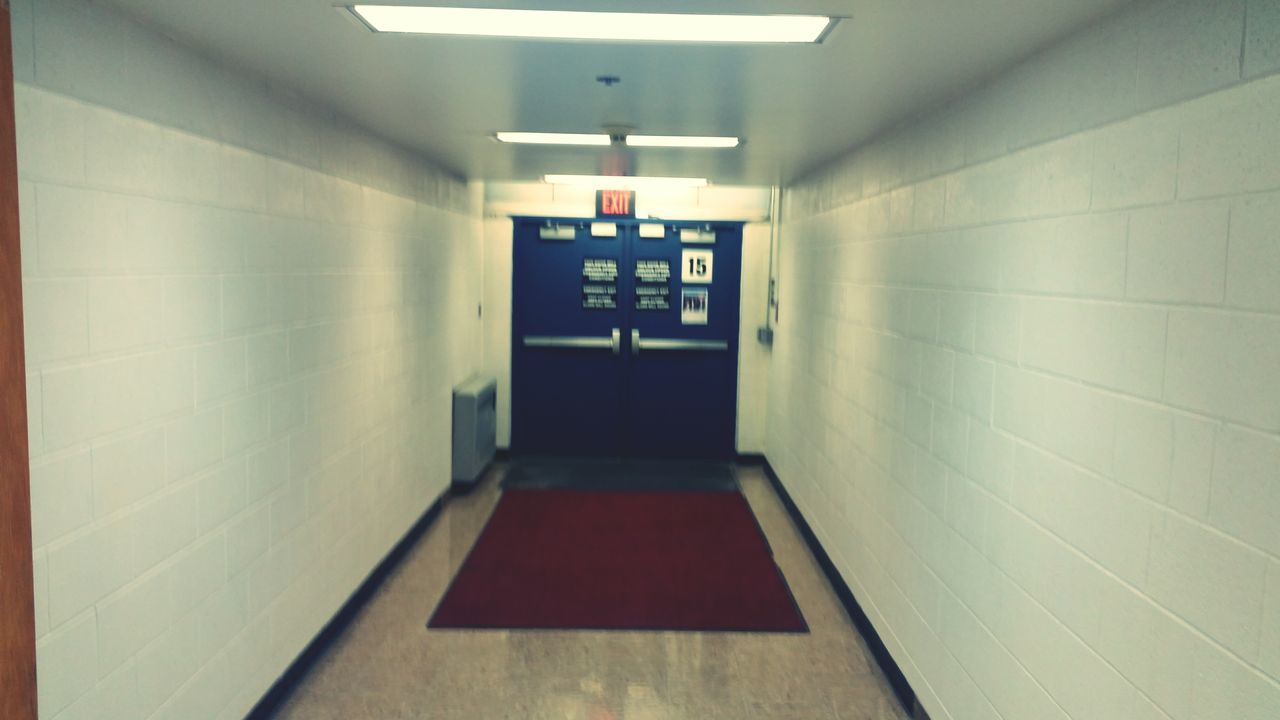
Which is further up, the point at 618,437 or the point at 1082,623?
the point at 1082,623

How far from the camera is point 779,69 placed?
109 inches

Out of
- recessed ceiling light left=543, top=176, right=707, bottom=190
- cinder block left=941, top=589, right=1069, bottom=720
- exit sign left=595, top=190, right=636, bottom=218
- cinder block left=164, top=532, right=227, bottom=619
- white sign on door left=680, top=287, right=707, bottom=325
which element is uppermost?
recessed ceiling light left=543, top=176, right=707, bottom=190

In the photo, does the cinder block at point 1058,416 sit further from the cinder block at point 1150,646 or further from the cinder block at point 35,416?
the cinder block at point 35,416

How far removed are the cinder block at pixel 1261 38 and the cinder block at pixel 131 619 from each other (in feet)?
9.06

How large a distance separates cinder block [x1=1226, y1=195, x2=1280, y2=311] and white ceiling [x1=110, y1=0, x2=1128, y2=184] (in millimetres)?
664

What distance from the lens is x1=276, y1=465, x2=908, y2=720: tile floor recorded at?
132 inches

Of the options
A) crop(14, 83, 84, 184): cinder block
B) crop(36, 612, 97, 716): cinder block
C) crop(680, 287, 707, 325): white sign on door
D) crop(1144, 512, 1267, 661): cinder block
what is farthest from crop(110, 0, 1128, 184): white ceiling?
crop(680, 287, 707, 325): white sign on door

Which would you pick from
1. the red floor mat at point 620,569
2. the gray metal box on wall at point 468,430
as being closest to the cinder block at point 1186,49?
the red floor mat at point 620,569

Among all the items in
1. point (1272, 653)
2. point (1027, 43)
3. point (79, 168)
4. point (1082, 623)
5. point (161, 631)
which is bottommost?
point (161, 631)

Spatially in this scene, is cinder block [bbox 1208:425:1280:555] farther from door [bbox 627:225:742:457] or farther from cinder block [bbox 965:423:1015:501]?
door [bbox 627:225:742:457]

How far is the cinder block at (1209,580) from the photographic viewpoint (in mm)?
1553

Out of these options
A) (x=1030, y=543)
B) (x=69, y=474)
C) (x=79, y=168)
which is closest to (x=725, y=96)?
(x=1030, y=543)

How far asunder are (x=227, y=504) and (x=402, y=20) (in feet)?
5.36

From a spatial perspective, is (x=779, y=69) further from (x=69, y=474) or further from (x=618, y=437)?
(x=618, y=437)
